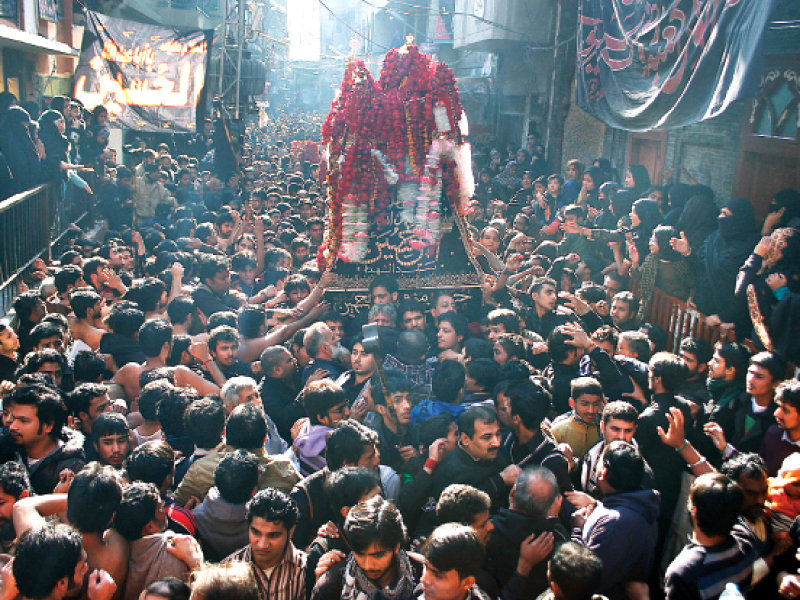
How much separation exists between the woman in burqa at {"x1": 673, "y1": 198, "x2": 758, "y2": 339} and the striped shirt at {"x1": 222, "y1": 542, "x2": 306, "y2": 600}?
4.07 m

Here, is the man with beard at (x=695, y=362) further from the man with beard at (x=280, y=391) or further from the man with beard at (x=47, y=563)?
the man with beard at (x=47, y=563)

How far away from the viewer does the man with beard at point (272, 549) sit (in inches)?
109

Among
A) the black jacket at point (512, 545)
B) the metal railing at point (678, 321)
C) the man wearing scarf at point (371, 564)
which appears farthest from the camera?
the metal railing at point (678, 321)

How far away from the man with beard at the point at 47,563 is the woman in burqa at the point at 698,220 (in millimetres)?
5891

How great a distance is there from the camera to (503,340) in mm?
4750

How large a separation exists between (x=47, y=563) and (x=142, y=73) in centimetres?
1312

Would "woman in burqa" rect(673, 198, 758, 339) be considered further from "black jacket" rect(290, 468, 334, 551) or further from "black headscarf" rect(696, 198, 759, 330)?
"black jacket" rect(290, 468, 334, 551)

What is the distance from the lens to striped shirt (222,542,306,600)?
9.12 feet

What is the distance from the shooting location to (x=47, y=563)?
93.4 inches

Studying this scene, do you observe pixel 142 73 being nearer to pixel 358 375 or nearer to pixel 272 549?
pixel 358 375

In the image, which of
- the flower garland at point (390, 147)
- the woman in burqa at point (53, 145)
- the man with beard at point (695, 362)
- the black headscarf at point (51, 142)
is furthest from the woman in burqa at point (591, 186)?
the black headscarf at point (51, 142)

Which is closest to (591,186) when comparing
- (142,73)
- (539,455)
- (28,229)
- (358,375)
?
(358,375)

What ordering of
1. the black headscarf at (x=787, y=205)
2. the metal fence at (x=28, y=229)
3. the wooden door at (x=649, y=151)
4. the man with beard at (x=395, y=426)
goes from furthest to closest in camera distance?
1. the wooden door at (x=649, y=151)
2. the metal fence at (x=28, y=229)
3. the black headscarf at (x=787, y=205)
4. the man with beard at (x=395, y=426)

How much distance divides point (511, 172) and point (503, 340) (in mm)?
9273
